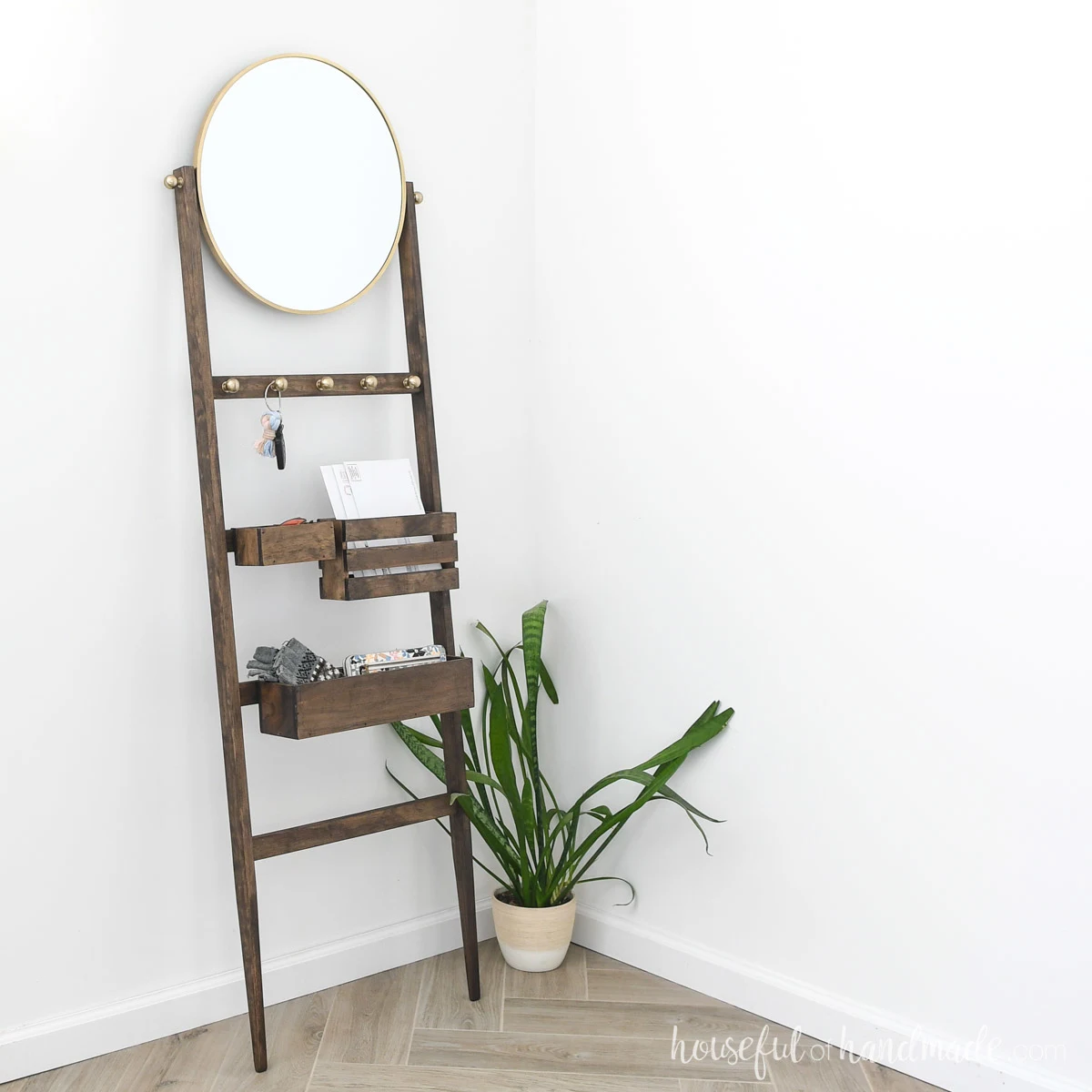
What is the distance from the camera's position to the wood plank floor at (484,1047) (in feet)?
6.01

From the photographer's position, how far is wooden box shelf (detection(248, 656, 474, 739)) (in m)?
1.86

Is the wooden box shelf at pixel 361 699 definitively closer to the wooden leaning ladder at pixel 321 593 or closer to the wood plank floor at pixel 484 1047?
the wooden leaning ladder at pixel 321 593

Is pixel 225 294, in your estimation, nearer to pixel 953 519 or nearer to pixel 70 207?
pixel 70 207

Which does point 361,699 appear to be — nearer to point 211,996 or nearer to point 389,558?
point 389,558

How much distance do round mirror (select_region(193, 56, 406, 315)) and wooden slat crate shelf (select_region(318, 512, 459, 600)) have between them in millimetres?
440

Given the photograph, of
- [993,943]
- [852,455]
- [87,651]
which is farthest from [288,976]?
[852,455]

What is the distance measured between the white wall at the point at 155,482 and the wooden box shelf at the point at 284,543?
151 mm

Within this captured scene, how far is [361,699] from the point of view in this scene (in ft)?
6.28

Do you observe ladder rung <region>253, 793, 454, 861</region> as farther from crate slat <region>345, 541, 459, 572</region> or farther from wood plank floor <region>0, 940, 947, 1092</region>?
crate slat <region>345, 541, 459, 572</region>

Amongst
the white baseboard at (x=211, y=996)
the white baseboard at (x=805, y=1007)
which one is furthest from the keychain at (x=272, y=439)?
the white baseboard at (x=805, y=1007)

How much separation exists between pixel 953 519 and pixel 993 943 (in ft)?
2.28

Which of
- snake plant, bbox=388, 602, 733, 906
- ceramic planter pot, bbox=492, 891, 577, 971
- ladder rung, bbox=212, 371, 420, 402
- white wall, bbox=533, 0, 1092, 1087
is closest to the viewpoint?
white wall, bbox=533, 0, 1092, 1087

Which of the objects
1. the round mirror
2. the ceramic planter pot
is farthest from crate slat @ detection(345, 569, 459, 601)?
the ceramic planter pot

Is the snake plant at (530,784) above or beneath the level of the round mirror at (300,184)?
beneath
